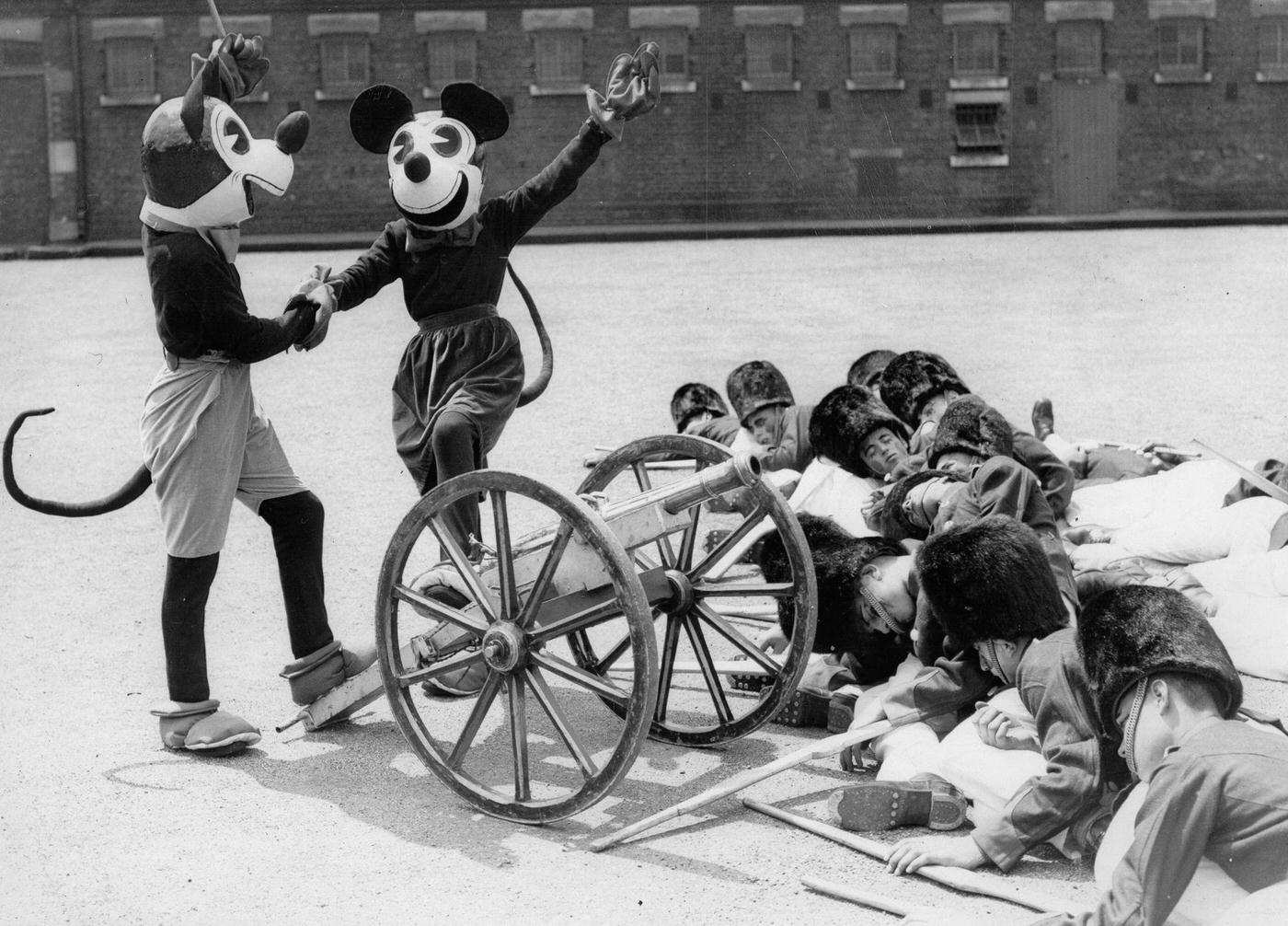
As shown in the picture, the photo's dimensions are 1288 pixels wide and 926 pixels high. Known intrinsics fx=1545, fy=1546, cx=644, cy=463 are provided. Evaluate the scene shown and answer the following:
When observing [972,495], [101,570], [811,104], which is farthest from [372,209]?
[972,495]

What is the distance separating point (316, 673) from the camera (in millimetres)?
4699

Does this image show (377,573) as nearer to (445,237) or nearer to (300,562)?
(300,562)

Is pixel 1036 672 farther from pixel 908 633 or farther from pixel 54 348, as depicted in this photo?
pixel 54 348

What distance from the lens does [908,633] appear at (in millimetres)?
4512

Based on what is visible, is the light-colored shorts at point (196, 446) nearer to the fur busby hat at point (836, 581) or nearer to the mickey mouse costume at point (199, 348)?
the mickey mouse costume at point (199, 348)

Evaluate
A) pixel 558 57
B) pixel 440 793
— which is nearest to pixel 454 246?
pixel 440 793

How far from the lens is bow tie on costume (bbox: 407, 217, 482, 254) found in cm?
502

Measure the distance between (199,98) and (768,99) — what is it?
74.1ft

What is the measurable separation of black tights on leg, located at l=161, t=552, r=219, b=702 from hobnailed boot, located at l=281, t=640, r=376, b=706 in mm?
270

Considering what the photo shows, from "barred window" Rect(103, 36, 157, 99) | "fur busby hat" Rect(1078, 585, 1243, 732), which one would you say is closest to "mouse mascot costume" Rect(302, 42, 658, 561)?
"fur busby hat" Rect(1078, 585, 1243, 732)

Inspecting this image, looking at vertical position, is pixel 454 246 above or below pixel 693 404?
above

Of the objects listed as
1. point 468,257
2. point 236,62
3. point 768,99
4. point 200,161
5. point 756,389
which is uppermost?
point 768,99

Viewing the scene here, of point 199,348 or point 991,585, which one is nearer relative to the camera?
point 991,585

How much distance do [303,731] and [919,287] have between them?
11383 millimetres
